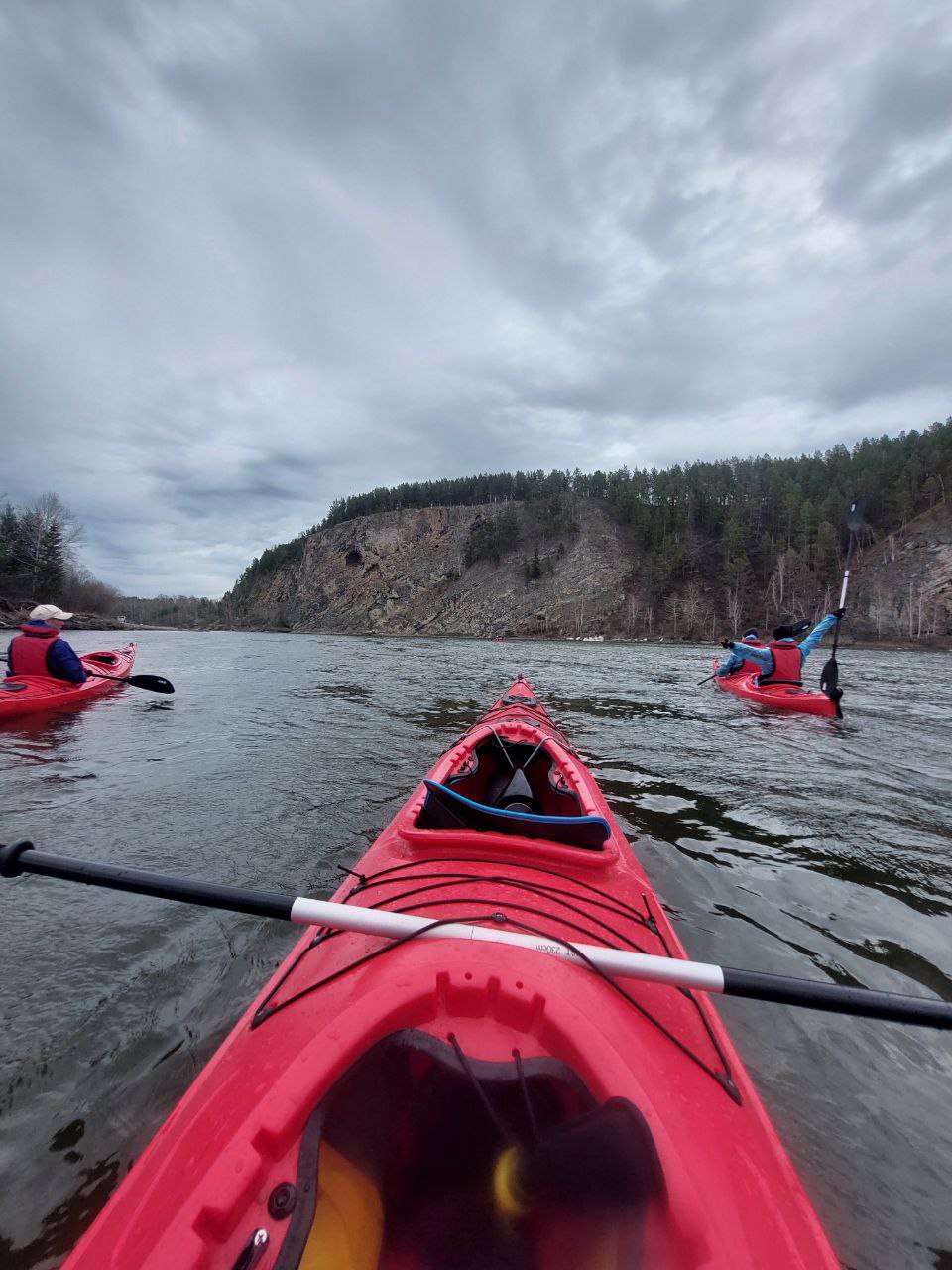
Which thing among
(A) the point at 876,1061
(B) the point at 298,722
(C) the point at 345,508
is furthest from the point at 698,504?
(A) the point at 876,1061

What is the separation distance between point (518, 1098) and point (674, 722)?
9.03m

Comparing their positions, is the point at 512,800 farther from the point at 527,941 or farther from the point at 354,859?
the point at 527,941

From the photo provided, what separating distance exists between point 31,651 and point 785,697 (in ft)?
46.2

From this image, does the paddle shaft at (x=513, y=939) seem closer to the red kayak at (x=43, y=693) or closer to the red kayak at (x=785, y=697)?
the red kayak at (x=43, y=693)

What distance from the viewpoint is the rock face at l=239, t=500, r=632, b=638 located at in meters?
61.3

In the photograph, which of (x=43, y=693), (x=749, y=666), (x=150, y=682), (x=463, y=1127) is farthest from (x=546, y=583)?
(x=463, y=1127)

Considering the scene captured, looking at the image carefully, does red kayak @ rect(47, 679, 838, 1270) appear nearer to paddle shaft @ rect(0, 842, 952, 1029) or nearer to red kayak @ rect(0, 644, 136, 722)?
paddle shaft @ rect(0, 842, 952, 1029)

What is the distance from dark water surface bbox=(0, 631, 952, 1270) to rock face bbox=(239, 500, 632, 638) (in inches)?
1996

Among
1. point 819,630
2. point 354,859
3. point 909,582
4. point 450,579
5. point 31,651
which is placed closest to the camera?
point 354,859

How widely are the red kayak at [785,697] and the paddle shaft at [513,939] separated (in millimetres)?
9270

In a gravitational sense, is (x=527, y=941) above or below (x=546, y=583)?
below

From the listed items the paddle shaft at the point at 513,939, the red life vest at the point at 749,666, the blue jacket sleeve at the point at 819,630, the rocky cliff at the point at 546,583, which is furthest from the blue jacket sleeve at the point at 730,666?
the rocky cliff at the point at 546,583

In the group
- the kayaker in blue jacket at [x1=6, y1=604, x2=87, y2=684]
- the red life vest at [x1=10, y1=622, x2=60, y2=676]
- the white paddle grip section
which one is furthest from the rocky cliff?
the white paddle grip section

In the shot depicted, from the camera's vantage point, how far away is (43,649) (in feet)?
31.2
